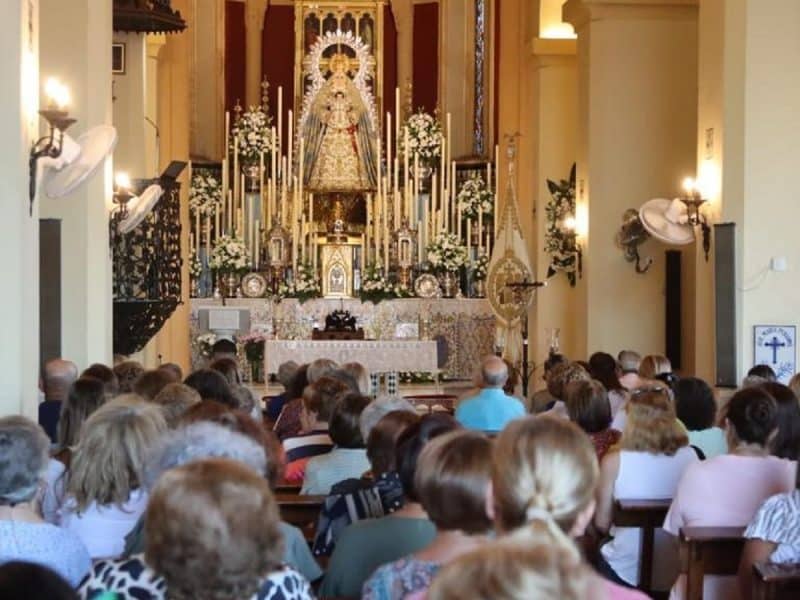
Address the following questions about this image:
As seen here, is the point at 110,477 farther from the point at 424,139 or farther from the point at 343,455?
the point at 424,139

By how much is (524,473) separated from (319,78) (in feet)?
66.7

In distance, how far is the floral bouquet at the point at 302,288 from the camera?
2045 cm

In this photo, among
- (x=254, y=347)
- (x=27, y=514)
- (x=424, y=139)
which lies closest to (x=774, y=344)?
(x=27, y=514)

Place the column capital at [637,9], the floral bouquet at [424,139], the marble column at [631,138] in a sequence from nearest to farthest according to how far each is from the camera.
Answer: the column capital at [637,9]
the marble column at [631,138]
the floral bouquet at [424,139]

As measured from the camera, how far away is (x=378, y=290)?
2023cm

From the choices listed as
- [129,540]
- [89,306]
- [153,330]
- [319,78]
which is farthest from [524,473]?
[319,78]

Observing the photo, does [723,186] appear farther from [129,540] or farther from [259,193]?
[259,193]

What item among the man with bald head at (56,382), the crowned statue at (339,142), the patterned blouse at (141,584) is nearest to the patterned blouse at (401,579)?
the patterned blouse at (141,584)

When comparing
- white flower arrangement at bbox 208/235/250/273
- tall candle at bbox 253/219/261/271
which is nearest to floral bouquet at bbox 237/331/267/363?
white flower arrangement at bbox 208/235/250/273

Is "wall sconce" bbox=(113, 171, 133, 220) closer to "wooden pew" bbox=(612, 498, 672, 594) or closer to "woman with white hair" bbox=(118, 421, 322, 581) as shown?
"wooden pew" bbox=(612, 498, 672, 594)

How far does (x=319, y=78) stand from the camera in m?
23.3

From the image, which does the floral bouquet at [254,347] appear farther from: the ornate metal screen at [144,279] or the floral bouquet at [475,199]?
the ornate metal screen at [144,279]

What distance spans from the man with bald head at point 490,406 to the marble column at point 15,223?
281 centimetres

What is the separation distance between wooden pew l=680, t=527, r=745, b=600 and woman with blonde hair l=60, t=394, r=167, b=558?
2.08 meters
